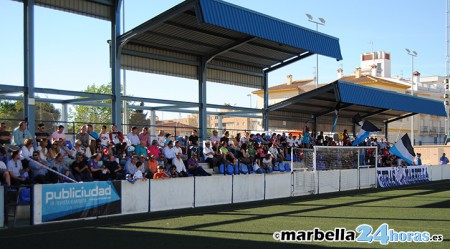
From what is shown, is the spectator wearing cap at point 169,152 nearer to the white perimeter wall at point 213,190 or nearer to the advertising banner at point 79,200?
the white perimeter wall at point 213,190

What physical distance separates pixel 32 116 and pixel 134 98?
5321 millimetres

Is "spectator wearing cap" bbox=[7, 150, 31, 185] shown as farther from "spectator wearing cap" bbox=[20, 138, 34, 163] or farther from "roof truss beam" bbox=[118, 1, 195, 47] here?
"roof truss beam" bbox=[118, 1, 195, 47]

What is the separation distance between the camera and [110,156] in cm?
1719

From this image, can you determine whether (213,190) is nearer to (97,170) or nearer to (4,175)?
(97,170)

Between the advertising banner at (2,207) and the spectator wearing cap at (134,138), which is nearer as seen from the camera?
the advertising banner at (2,207)

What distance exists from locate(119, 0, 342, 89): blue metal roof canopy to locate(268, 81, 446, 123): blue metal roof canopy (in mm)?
2002

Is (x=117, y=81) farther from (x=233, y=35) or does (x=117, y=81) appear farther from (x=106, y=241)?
(x=106, y=241)

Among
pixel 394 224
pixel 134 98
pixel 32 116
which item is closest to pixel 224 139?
pixel 134 98

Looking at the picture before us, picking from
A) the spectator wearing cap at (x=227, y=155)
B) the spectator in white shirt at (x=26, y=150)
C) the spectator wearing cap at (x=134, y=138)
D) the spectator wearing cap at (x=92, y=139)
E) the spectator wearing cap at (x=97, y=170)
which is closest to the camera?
the spectator in white shirt at (x=26, y=150)

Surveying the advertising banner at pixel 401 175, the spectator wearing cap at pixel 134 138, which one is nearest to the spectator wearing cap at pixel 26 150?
the spectator wearing cap at pixel 134 138

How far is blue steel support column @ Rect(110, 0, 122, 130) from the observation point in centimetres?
2133

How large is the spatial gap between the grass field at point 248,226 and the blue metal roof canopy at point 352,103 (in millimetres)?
10588

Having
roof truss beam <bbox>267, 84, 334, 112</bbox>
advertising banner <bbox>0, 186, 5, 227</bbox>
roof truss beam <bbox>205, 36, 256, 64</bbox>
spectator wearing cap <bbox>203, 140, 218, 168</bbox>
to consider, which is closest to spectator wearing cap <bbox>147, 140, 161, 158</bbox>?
→ spectator wearing cap <bbox>203, 140, 218, 168</bbox>

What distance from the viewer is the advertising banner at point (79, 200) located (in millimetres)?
13500
